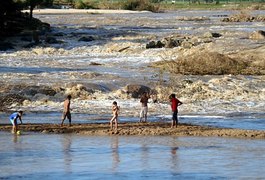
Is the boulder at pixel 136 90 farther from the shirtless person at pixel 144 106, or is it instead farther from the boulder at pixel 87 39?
the boulder at pixel 87 39

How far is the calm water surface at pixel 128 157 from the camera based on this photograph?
15.6 metres

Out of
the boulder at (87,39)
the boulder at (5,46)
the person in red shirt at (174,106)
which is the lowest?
the boulder at (5,46)

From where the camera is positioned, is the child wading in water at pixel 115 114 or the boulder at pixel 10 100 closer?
the child wading in water at pixel 115 114

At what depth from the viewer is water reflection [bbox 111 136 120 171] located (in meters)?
16.7

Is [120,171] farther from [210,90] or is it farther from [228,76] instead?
[228,76]

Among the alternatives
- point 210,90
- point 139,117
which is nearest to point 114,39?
point 210,90

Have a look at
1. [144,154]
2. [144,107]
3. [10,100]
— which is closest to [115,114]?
[144,107]

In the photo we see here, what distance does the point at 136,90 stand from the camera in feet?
102

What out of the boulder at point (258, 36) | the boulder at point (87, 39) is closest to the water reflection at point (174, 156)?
the boulder at point (258, 36)

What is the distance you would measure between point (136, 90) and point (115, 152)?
41.2 ft

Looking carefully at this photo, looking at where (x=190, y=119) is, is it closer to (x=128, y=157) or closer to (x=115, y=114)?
(x=115, y=114)

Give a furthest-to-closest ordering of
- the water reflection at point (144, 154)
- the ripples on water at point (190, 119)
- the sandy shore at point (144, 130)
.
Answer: the ripples on water at point (190, 119) < the sandy shore at point (144, 130) < the water reflection at point (144, 154)

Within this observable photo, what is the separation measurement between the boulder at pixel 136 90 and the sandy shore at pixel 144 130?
7.04 meters

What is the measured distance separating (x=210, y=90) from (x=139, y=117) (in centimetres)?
770
